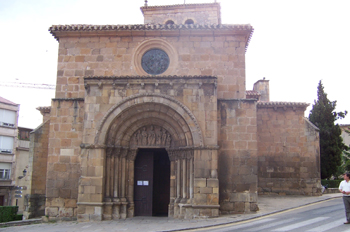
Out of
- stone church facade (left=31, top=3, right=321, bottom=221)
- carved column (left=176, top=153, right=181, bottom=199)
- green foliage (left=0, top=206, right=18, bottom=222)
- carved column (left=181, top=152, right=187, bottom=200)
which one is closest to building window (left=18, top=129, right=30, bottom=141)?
green foliage (left=0, top=206, right=18, bottom=222)

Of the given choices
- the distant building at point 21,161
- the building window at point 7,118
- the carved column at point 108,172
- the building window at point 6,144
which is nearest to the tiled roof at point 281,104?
the carved column at point 108,172

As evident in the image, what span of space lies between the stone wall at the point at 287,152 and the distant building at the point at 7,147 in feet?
79.1

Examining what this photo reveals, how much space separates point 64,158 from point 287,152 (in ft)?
40.0

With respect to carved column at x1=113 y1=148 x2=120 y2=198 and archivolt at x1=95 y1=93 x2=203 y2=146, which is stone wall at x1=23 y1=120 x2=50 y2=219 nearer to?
archivolt at x1=95 y1=93 x2=203 y2=146

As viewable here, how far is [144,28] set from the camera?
14.2m

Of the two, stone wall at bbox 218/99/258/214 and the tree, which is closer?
stone wall at bbox 218/99/258/214

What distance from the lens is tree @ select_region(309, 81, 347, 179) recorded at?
864 inches

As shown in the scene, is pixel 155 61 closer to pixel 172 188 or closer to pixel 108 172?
pixel 108 172

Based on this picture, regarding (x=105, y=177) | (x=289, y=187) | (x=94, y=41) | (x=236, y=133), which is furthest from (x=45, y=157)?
(x=289, y=187)

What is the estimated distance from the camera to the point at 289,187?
18.9 meters

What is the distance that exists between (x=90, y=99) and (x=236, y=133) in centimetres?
587

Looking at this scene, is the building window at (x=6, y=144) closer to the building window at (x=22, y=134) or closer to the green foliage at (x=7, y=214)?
the building window at (x=22, y=134)

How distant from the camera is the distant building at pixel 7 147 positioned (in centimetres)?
3141

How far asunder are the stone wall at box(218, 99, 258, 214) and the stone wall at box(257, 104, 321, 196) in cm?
639
